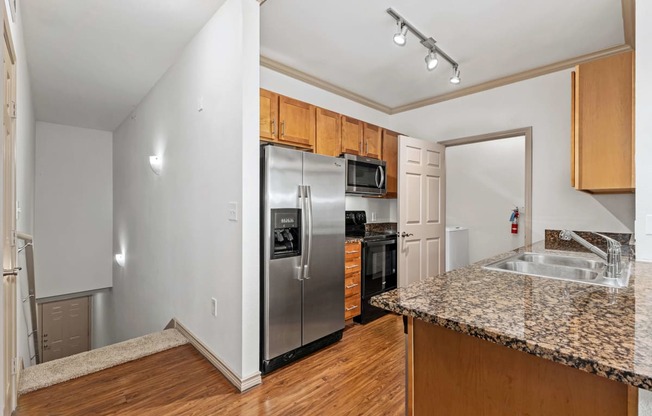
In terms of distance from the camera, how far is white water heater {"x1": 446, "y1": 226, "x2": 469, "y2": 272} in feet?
15.3

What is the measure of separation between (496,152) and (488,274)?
14.6 ft

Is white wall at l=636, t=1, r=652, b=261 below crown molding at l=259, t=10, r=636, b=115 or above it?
below

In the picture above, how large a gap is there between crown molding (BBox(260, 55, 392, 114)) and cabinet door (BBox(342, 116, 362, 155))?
0.58 meters

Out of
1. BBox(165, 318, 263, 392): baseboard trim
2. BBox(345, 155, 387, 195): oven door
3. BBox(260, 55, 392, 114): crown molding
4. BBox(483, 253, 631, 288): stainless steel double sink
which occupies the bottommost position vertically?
BBox(165, 318, 263, 392): baseboard trim

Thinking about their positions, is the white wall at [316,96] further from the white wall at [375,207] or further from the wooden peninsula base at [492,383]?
the wooden peninsula base at [492,383]

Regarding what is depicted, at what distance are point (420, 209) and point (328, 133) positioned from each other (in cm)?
142

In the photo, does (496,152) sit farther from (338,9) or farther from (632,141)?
(338,9)

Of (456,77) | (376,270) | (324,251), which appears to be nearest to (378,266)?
(376,270)

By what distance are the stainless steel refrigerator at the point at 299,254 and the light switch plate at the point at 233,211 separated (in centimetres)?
22

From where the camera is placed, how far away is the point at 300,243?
2.48m

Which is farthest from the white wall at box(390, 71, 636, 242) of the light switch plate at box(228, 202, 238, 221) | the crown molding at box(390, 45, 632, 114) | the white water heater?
the light switch plate at box(228, 202, 238, 221)

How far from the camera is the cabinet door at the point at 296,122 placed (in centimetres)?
280

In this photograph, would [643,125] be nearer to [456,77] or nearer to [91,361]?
[456,77]

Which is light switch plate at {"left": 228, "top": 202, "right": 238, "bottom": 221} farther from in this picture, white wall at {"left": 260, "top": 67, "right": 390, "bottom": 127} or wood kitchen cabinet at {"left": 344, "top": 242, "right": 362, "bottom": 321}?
white wall at {"left": 260, "top": 67, "right": 390, "bottom": 127}
